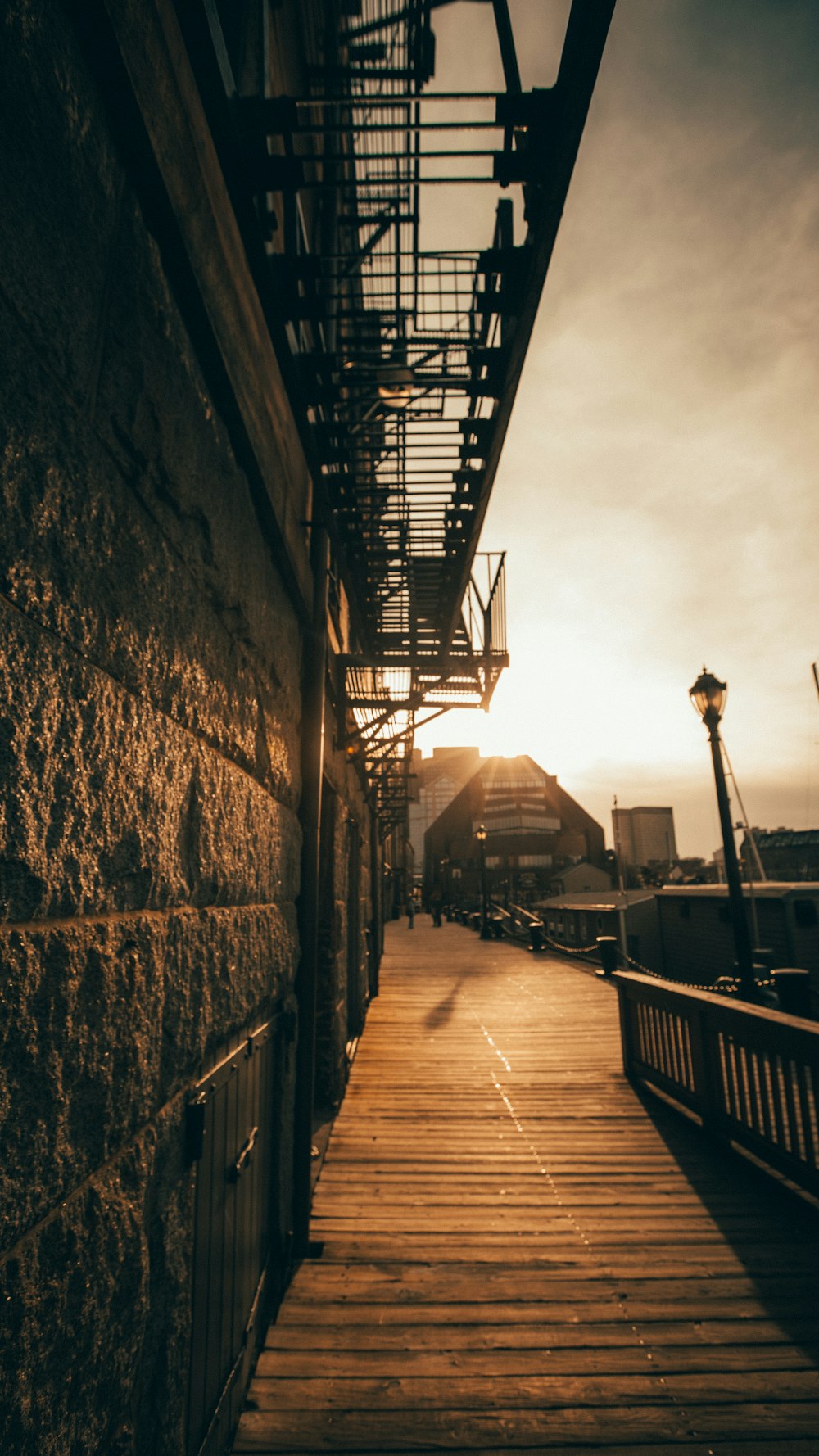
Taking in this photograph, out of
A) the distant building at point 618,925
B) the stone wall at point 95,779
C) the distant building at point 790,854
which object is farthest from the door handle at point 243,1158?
the distant building at point 790,854

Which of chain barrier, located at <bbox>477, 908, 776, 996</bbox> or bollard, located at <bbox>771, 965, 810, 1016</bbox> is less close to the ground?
bollard, located at <bbox>771, 965, 810, 1016</bbox>

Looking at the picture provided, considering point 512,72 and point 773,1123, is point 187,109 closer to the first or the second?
point 512,72

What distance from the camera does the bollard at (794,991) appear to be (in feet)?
21.7

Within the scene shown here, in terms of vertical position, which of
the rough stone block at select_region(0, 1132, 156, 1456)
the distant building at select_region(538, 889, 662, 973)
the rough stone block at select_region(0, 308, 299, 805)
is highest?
the rough stone block at select_region(0, 308, 299, 805)

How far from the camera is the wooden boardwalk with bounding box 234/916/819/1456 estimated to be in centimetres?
258

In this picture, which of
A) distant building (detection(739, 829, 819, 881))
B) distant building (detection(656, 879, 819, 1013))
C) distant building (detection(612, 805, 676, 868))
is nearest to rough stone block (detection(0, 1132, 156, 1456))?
distant building (detection(656, 879, 819, 1013))

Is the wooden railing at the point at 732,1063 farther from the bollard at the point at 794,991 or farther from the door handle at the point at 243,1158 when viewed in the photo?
the door handle at the point at 243,1158

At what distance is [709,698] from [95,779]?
8.75 metres

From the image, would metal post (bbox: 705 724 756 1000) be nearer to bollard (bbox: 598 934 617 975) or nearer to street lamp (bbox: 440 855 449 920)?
bollard (bbox: 598 934 617 975)

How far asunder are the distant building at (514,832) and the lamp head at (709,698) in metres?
39.5

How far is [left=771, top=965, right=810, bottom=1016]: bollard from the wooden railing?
1279 mm

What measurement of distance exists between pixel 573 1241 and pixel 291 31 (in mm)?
7589

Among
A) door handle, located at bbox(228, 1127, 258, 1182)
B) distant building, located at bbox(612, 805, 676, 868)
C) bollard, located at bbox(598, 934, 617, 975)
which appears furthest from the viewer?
distant building, located at bbox(612, 805, 676, 868)

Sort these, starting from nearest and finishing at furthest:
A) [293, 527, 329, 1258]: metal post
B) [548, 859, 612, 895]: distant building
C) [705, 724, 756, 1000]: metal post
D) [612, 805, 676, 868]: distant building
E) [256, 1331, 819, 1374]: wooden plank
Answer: [256, 1331, 819, 1374]: wooden plank
[293, 527, 329, 1258]: metal post
[705, 724, 756, 1000]: metal post
[548, 859, 612, 895]: distant building
[612, 805, 676, 868]: distant building
